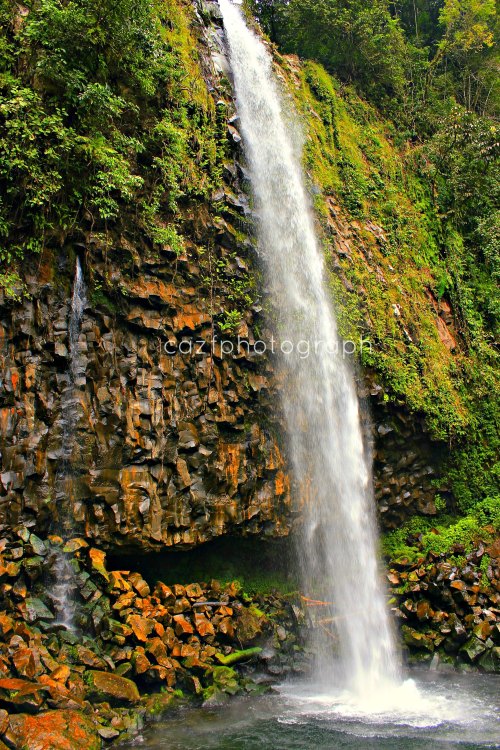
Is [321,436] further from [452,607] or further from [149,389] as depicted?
[452,607]

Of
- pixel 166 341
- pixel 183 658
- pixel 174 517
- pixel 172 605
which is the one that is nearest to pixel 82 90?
pixel 166 341

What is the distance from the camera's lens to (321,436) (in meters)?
12.2

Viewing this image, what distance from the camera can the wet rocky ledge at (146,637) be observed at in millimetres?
6980

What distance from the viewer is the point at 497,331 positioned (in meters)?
16.5

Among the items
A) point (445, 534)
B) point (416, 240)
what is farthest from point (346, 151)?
point (445, 534)

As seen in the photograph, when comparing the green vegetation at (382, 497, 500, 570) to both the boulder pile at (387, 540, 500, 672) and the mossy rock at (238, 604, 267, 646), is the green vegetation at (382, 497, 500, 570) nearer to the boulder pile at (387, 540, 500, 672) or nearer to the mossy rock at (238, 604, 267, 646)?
the boulder pile at (387, 540, 500, 672)

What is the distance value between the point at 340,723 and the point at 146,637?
301 cm

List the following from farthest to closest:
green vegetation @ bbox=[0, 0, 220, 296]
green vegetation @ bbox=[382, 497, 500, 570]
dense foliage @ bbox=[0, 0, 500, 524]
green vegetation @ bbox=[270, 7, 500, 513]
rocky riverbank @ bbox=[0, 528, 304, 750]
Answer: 1. green vegetation @ bbox=[270, 7, 500, 513]
2. green vegetation @ bbox=[382, 497, 500, 570]
3. dense foliage @ bbox=[0, 0, 500, 524]
4. green vegetation @ bbox=[0, 0, 220, 296]
5. rocky riverbank @ bbox=[0, 528, 304, 750]

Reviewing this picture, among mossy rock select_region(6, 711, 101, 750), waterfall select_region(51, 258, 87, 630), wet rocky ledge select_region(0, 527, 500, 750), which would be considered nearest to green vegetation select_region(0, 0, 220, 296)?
waterfall select_region(51, 258, 87, 630)

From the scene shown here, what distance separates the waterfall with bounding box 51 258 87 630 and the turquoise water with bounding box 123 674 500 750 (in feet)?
6.82

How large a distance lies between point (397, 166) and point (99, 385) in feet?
42.5

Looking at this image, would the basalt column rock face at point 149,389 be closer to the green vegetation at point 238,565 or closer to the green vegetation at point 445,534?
the green vegetation at point 238,565

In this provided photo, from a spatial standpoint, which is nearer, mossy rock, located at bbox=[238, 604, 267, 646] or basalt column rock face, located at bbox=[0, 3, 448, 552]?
basalt column rock face, located at bbox=[0, 3, 448, 552]

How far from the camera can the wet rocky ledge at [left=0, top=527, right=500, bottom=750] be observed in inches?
275
